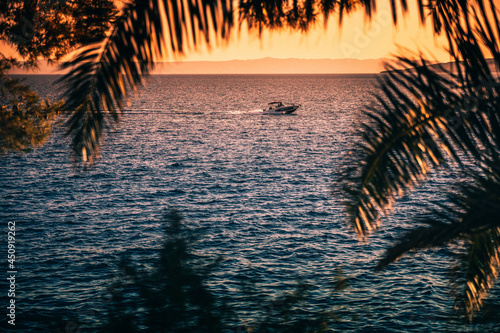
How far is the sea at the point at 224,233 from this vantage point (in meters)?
15.9

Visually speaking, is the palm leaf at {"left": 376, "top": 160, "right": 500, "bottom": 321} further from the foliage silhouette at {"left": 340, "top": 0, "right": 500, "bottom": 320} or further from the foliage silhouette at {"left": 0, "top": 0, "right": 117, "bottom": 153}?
the foliage silhouette at {"left": 0, "top": 0, "right": 117, "bottom": 153}

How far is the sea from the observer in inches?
626

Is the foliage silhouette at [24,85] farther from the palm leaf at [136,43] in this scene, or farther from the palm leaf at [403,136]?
the palm leaf at [403,136]

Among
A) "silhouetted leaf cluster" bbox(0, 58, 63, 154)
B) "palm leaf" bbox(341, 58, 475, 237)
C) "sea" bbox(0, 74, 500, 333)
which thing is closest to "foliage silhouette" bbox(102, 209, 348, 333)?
"sea" bbox(0, 74, 500, 333)

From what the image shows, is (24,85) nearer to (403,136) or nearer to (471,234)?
(403,136)

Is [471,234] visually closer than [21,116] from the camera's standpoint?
Yes

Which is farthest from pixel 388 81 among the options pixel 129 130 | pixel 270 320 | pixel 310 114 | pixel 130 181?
pixel 310 114

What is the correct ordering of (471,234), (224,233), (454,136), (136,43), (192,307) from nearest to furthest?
(136,43) < (471,234) < (454,136) < (192,307) < (224,233)

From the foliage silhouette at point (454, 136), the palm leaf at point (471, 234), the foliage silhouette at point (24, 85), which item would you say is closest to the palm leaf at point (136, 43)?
the foliage silhouette at point (454, 136)

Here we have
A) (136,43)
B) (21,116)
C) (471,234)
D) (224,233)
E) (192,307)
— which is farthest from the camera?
(224,233)

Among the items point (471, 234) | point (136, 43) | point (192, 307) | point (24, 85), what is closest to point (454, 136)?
point (471, 234)

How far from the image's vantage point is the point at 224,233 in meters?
23.5

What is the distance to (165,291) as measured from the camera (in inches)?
639

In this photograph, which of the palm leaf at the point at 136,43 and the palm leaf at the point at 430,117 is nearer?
the palm leaf at the point at 136,43
